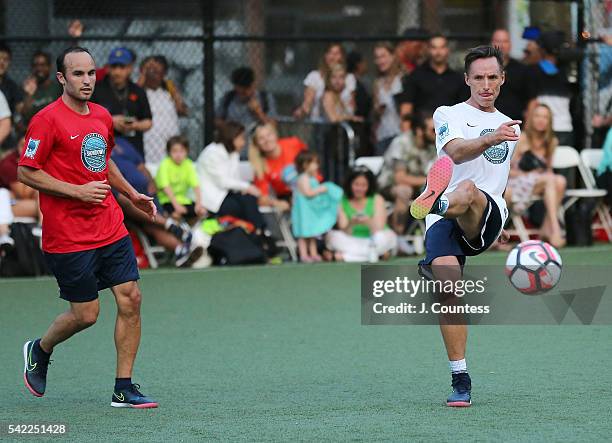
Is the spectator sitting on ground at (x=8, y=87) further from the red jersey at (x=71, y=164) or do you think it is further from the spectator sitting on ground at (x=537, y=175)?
the red jersey at (x=71, y=164)

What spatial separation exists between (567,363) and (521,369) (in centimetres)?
34

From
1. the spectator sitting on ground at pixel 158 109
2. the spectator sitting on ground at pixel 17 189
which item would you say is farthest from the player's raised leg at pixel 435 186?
the spectator sitting on ground at pixel 158 109

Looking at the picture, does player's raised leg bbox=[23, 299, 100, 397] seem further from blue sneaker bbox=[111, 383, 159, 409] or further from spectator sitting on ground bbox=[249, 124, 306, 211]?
spectator sitting on ground bbox=[249, 124, 306, 211]

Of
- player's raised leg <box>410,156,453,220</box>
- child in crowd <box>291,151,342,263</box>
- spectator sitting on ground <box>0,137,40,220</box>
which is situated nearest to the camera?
player's raised leg <box>410,156,453,220</box>

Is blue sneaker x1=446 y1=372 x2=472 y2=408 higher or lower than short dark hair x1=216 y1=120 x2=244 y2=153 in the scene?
lower

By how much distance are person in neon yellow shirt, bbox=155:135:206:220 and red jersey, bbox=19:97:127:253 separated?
6.53m

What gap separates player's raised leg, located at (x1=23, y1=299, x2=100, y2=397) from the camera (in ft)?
23.5

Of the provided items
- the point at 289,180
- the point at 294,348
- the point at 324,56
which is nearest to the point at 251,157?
the point at 289,180

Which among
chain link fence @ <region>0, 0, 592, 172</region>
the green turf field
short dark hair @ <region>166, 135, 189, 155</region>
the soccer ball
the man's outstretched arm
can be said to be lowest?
the green turf field

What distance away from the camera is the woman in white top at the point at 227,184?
1384 centimetres

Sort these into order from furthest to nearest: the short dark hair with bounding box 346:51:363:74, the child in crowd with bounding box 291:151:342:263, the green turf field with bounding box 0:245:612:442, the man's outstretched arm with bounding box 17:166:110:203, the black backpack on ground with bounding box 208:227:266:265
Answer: the short dark hair with bounding box 346:51:363:74, the child in crowd with bounding box 291:151:342:263, the black backpack on ground with bounding box 208:227:266:265, the man's outstretched arm with bounding box 17:166:110:203, the green turf field with bounding box 0:245:612:442

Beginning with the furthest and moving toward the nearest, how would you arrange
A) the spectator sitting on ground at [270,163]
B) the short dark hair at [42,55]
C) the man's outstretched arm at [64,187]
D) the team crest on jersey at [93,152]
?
the short dark hair at [42,55] → the spectator sitting on ground at [270,163] → the team crest on jersey at [93,152] → the man's outstretched arm at [64,187]

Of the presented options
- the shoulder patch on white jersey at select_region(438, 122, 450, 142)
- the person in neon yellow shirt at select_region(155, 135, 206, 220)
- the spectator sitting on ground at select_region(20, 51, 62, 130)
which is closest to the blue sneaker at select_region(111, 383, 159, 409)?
the shoulder patch on white jersey at select_region(438, 122, 450, 142)

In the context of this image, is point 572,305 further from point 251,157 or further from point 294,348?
point 251,157
